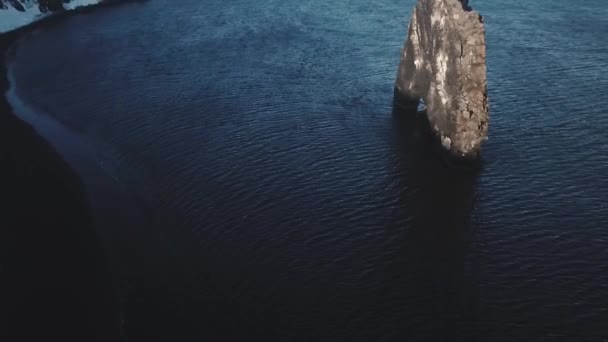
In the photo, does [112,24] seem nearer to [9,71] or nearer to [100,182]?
[9,71]

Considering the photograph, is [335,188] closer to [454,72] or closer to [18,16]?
[454,72]

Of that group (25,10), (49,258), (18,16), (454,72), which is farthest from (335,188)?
(25,10)

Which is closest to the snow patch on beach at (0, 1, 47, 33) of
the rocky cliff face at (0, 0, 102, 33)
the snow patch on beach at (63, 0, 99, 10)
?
the rocky cliff face at (0, 0, 102, 33)

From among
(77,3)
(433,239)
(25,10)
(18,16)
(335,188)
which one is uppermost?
(25,10)

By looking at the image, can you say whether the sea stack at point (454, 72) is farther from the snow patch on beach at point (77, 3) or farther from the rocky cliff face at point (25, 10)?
the snow patch on beach at point (77, 3)

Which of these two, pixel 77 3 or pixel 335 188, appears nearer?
pixel 335 188

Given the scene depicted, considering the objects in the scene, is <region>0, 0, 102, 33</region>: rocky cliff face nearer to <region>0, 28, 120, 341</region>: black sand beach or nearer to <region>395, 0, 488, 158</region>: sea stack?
<region>0, 28, 120, 341</region>: black sand beach

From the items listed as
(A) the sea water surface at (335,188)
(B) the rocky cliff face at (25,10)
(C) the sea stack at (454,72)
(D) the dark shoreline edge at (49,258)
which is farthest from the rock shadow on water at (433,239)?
(B) the rocky cliff face at (25,10)
